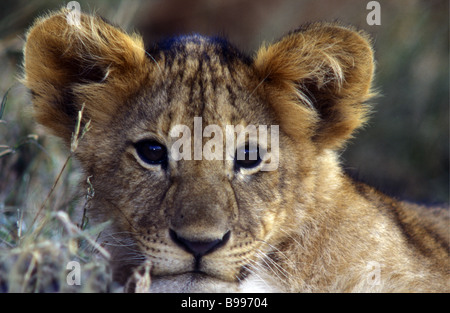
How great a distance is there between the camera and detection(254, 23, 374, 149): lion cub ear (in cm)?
313

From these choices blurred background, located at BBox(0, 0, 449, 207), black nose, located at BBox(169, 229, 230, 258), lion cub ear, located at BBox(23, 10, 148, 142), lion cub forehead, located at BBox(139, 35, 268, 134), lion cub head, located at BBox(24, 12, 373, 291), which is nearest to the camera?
black nose, located at BBox(169, 229, 230, 258)

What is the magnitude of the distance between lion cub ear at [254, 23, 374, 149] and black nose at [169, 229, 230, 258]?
86 centimetres

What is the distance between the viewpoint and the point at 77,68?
10.9 feet

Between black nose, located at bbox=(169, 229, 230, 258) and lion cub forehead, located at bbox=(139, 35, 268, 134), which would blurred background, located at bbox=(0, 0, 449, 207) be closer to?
lion cub forehead, located at bbox=(139, 35, 268, 134)

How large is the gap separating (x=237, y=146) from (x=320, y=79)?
0.63 meters

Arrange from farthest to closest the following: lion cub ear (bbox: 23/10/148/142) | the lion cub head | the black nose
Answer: lion cub ear (bbox: 23/10/148/142), the lion cub head, the black nose

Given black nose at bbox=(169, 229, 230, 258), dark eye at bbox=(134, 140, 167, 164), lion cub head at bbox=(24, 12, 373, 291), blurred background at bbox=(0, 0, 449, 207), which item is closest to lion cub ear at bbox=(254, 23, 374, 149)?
lion cub head at bbox=(24, 12, 373, 291)

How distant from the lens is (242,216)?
2.84m

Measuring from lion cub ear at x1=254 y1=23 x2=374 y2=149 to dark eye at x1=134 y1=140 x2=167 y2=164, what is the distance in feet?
2.09

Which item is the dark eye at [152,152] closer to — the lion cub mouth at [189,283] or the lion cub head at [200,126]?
the lion cub head at [200,126]

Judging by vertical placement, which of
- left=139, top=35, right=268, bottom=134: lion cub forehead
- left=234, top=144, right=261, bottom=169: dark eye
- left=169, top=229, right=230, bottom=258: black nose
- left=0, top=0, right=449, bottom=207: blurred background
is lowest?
left=169, top=229, right=230, bottom=258: black nose

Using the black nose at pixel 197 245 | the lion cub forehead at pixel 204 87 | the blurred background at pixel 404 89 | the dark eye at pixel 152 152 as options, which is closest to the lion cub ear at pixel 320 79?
the lion cub forehead at pixel 204 87

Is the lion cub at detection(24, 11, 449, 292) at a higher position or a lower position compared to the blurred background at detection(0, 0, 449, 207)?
lower

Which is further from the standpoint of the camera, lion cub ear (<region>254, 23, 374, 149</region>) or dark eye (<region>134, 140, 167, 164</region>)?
lion cub ear (<region>254, 23, 374, 149</region>)
